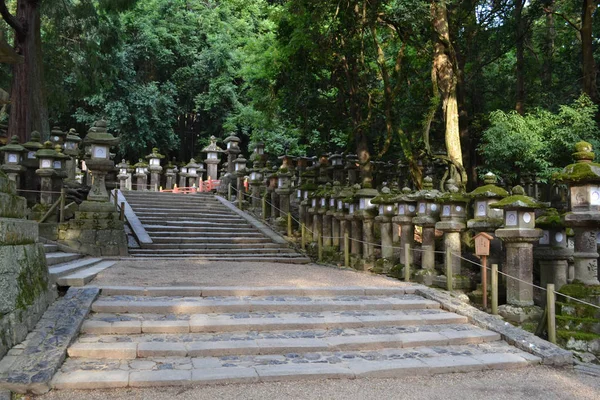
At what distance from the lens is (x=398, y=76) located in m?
14.3

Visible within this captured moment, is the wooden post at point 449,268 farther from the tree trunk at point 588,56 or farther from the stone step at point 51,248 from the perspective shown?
the tree trunk at point 588,56

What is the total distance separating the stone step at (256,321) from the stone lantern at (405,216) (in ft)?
10.0

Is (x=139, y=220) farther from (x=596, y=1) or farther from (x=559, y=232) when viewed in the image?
(x=596, y=1)

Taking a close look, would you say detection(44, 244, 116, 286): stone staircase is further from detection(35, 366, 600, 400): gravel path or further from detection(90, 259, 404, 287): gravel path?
detection(35, 366, 600, 400): gravel path

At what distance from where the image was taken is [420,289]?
321 inches

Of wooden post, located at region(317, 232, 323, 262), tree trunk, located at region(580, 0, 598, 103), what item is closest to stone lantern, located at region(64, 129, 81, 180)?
wooden post, located at region(317, 232, 323, 262)

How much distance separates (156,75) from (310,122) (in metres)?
16.6

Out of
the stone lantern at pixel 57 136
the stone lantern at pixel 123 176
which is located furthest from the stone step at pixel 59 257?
the stone lantern at pixel 123 176

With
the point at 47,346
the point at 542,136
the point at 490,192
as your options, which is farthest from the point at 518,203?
the point at 542,136

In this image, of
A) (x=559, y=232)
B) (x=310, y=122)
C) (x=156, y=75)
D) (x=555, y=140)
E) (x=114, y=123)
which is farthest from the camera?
(x=156, y=75)

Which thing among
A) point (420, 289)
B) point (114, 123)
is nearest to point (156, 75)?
point (114, 123)

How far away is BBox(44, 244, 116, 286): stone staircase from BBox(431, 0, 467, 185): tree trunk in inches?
315

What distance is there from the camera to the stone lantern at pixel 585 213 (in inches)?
272

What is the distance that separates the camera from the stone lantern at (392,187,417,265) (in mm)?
9898
